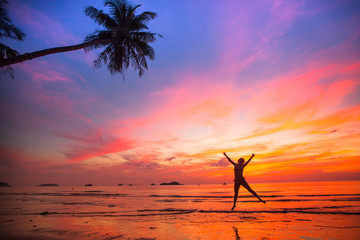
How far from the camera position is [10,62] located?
9.81 meters

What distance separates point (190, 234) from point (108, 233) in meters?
3.39

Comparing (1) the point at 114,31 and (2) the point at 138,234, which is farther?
(1) the point at 114,31

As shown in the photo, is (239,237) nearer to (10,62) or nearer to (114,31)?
(10,62)

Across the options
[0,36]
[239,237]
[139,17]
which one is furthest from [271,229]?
[0,36]

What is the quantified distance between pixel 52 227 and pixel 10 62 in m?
8.09

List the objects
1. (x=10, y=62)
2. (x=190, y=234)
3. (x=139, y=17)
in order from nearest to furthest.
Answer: (x=190, y=234)
(x=10, y=62)
(x=139, y=17)

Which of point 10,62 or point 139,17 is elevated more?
point 139,17

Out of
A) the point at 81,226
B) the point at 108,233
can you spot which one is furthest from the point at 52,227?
the point at 108,233

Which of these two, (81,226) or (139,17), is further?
(139,17)

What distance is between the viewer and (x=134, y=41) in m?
15.8

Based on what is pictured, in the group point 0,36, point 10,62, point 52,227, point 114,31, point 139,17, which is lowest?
point 52,227

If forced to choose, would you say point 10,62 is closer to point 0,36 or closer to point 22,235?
point 0,36

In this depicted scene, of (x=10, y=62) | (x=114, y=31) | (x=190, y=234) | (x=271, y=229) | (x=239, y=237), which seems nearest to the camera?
(x=239, y=237)

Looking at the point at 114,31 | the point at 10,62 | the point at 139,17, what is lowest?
the point at 10,62
